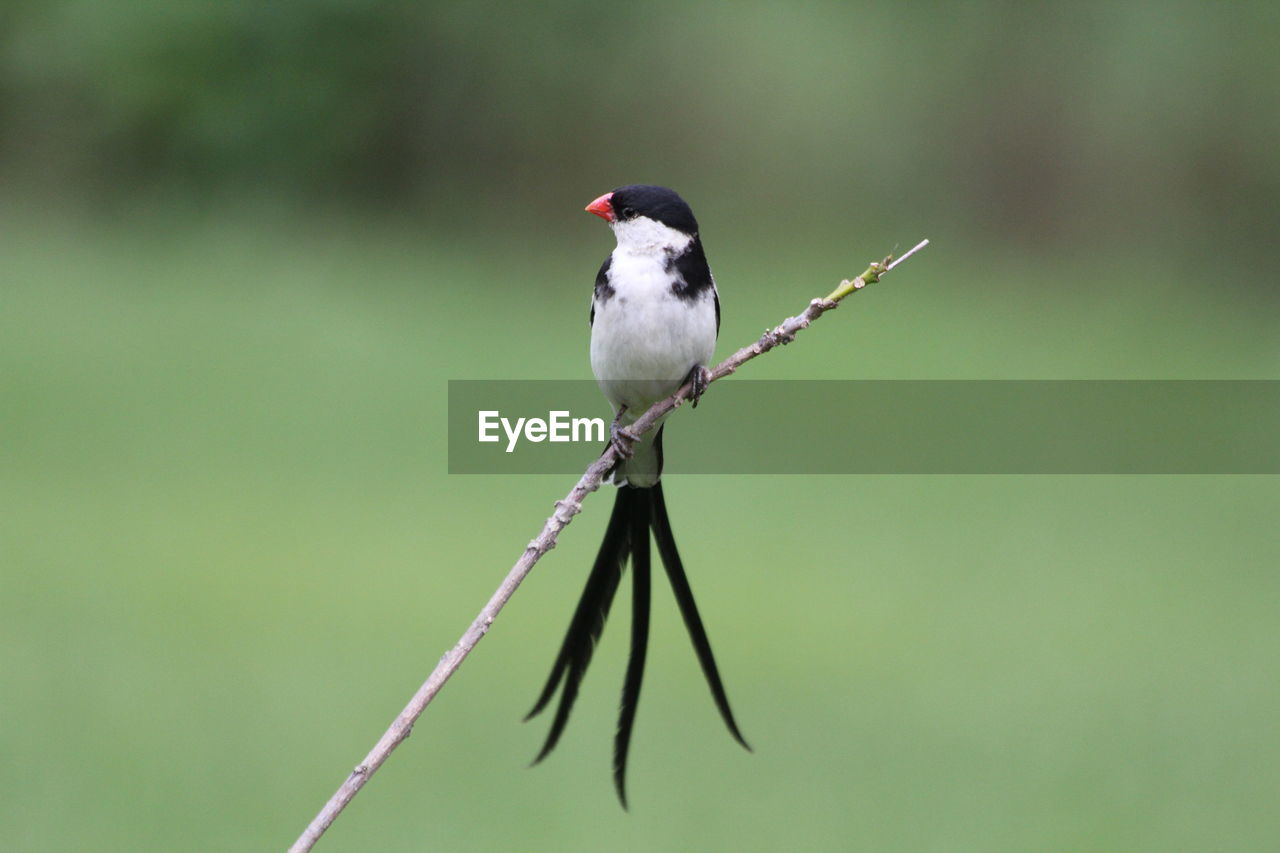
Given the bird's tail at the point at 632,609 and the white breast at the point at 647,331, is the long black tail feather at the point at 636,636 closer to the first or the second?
the bird's tail at the point at 632,609

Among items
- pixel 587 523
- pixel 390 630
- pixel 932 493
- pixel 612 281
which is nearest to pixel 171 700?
pixel 390 630

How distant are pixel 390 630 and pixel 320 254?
8.44 m

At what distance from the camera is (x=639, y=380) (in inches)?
78.7

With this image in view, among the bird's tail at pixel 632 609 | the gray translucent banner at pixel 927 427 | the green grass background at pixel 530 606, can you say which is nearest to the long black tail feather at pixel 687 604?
the bird's tail at pixel 632 609

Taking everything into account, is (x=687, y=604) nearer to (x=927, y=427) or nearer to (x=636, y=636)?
(x=636, y=636)

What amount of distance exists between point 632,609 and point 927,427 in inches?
392

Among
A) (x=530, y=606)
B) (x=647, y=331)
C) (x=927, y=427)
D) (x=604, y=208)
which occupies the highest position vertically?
(x=604, y=208)

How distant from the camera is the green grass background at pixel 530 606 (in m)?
5.38

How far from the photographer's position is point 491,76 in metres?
14.0

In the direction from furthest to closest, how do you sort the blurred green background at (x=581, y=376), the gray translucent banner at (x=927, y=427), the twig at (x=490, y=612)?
the gray translucent banner at (x=927, y=427) → the blurred green background at (x=581, y=376) → the twig at (x=490, y=612)

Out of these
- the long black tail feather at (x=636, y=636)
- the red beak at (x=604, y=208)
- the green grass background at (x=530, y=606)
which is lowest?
the green grass background at (x=530, y=606)

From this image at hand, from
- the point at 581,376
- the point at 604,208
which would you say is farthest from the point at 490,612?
the point at 581,376

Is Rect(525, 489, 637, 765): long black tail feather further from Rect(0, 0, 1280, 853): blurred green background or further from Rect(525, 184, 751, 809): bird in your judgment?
Rect(0, 0, 1280, 853): blurred green background

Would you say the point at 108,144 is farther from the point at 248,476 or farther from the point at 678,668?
the point at 678,668
